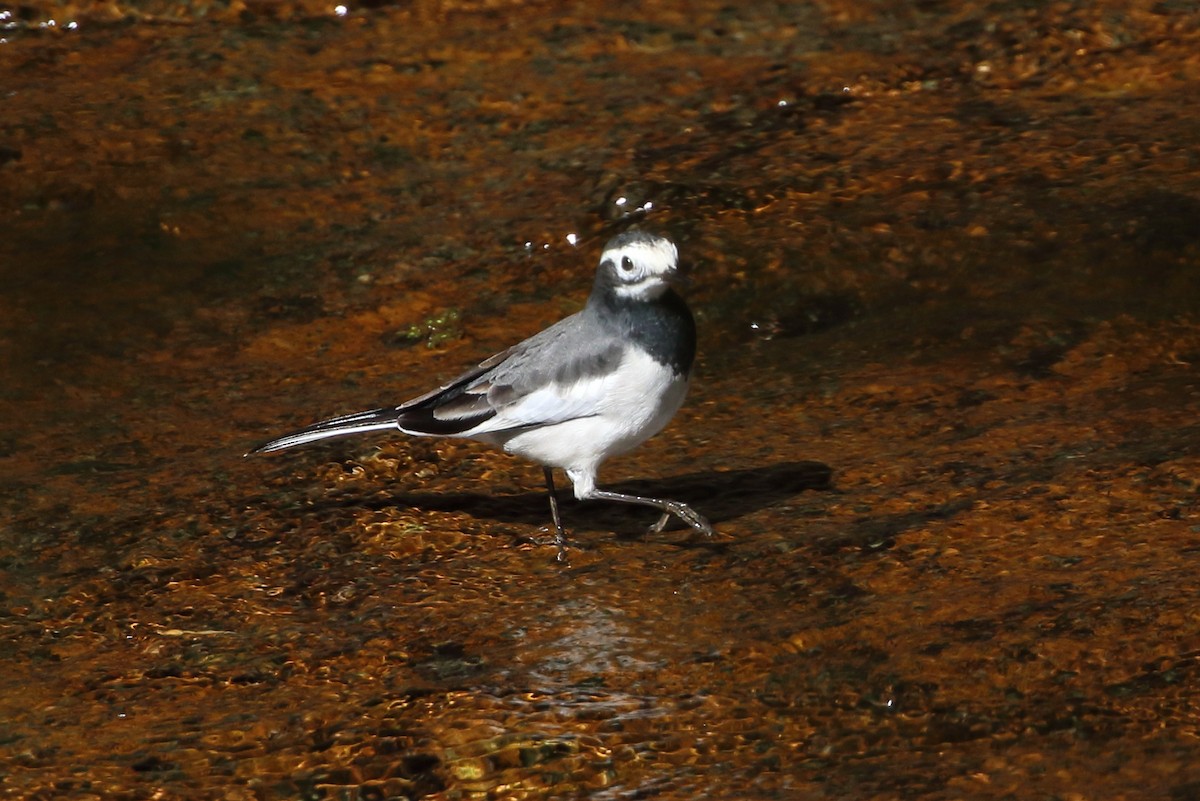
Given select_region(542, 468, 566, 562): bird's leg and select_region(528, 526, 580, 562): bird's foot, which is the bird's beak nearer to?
select_region(542, 468, 566, 562): bird's leg

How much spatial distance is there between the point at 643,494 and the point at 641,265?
3.89 feet

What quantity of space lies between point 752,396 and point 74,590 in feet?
10.2

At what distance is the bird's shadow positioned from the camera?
21.5 ft

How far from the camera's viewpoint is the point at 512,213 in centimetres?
926

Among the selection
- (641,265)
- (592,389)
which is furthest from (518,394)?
→ (641,265)

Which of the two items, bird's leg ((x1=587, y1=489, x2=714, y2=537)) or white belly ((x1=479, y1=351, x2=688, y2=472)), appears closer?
white belly ((x1=479, y1=351, x2=688, y2=472))

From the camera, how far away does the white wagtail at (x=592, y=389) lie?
5.86 metres

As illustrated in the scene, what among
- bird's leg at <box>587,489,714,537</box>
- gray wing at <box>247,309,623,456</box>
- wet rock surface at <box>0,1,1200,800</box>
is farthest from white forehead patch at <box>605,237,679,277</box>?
wet rock surface at <box>0,1,1200,800</box>

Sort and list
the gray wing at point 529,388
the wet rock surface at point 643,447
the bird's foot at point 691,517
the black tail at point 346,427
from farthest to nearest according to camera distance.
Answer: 1. the black tail at point 346,427
2. the bird's foot at point 691,517
3. the gray wing at point 529,388
4. the wet rock surface at point 643,447

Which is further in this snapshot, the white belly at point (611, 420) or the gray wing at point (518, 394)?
the gray wing at point (518, 394)

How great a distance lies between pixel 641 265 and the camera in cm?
588

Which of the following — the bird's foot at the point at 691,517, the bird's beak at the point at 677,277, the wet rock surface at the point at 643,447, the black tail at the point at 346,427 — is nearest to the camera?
the wet rock surface at the point at 643,447

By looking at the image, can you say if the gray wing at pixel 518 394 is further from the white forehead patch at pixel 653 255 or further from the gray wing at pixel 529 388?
the white forehead patch at pixel 653 255

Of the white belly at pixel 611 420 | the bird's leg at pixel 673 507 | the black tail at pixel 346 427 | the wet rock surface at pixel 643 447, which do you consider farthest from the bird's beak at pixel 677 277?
the black tail at pixel 346 427
